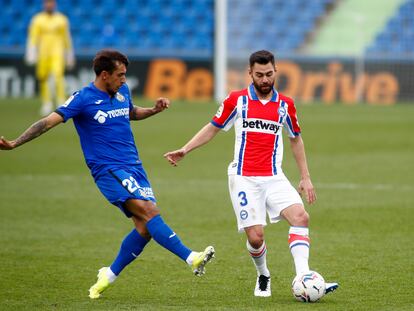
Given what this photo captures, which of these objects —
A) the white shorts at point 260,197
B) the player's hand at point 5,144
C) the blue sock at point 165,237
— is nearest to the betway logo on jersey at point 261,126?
the white shorts at point 260,197

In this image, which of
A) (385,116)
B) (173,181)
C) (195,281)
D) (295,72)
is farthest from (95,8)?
(195,281)

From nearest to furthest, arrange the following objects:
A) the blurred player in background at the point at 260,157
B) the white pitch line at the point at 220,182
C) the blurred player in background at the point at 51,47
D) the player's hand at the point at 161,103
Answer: the blurred player in background at the point at 260,157, the player's hand at the point at 161,103, the white pitch line at the point at 220,182, the blurred player in background at the point at 51,47

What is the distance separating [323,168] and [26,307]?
9.42 m

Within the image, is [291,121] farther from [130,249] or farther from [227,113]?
[130,249]

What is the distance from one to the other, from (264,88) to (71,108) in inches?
57.3

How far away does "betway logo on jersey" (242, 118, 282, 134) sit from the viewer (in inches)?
294

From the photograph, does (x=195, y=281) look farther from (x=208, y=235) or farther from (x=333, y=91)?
(x=333, y=91)

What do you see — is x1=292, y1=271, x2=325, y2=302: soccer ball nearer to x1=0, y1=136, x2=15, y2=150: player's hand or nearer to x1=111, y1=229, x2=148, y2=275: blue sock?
x1=111, y1=229, x2=148, y2=275: blue sock

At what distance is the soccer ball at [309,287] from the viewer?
22.8 feet

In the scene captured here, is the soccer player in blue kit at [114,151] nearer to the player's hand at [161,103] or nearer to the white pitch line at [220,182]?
the player's hand at [161,103]

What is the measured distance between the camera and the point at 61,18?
23.6 m

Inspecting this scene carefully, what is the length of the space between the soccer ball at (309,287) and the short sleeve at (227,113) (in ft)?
4.45

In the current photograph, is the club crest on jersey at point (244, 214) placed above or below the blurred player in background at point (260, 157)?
below

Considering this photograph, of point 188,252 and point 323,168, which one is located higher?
point 188,252
